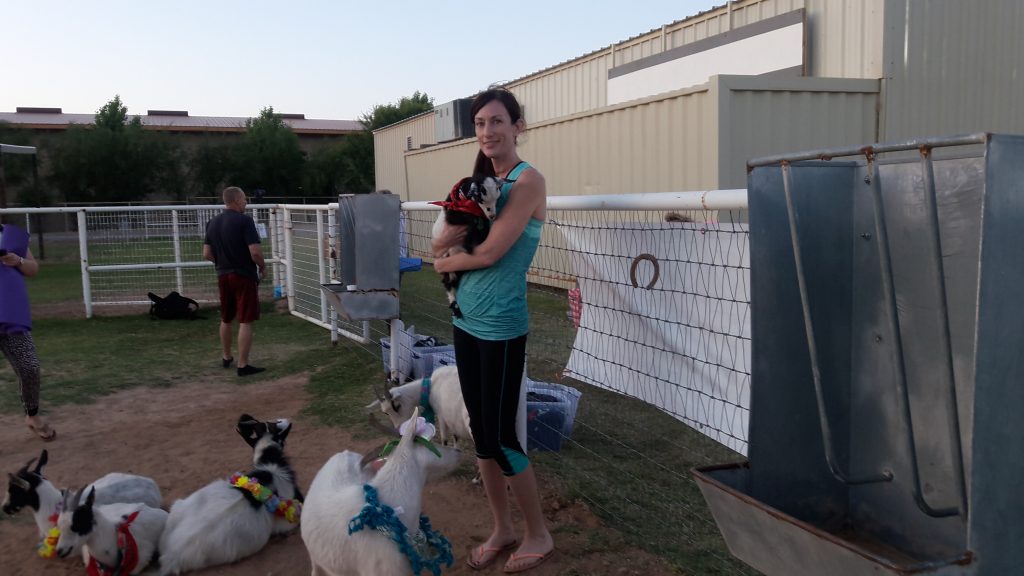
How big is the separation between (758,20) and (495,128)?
8.02m

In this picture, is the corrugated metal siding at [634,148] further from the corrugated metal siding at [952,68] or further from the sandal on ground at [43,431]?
the sandal on ground at [43,431]

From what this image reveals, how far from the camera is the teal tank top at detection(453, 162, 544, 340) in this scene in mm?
2975

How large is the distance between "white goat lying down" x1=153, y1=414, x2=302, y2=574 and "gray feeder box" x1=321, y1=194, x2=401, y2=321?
2.13 meters

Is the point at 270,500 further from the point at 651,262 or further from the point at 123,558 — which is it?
the point at 651,262

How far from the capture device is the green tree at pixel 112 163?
104 feet

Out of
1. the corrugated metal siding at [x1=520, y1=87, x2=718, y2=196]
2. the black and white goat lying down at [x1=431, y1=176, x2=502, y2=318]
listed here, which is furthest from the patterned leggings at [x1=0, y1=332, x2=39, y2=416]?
the corrugated metal siding at [x1=520, y1=87, x2=718, y2=196]

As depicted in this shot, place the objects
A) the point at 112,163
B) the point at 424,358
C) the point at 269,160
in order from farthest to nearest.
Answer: the point at 269,160 → the point at 112,163 → the point at 424,358

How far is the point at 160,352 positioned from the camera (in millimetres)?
8727

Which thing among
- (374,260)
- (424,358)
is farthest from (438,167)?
(374,260)

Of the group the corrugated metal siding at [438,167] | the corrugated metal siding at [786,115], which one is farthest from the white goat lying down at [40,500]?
the corrugated metal siding at [438,167]

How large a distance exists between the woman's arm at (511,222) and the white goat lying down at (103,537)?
1.98 meters

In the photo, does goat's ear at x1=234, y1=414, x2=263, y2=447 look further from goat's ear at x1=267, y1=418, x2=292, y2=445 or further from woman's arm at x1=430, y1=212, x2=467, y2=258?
woman's arm at x1=430, y1=212, x2=467, y2=258

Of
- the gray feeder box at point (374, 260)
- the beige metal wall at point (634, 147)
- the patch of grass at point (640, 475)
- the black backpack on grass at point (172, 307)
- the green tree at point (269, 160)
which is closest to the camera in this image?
the patch of grass at point (640, 475)

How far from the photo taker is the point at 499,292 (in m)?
2.97
